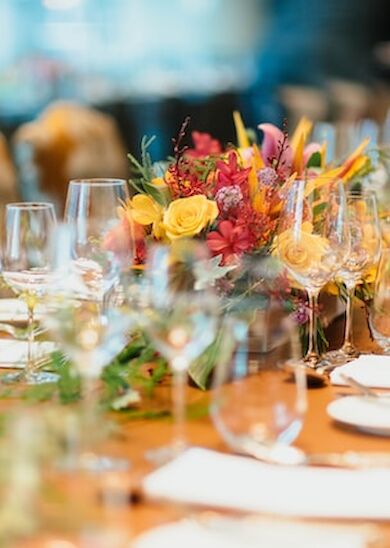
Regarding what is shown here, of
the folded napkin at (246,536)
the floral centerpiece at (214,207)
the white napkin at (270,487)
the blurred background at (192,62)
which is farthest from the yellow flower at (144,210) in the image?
the blurred background at (192,62)

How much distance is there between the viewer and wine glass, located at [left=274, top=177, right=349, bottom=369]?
1.87 m

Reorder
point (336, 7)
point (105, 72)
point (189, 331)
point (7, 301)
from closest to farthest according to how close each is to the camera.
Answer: point (189, 331)
point (7, 301)
point (105, 72)
point (336, 7)

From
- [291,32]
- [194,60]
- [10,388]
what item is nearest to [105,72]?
[194,60]

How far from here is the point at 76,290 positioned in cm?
177

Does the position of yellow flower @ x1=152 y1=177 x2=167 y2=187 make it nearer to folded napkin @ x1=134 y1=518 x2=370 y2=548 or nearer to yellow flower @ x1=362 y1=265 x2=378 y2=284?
yellow flower @ x1=362 y1=265 x2=378 y2=284

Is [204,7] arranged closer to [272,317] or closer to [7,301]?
[7,301]

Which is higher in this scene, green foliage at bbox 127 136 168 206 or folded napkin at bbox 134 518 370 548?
green foliage at bbox 127 136 168 206

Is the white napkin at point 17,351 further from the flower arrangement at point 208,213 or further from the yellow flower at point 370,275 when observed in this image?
the yellow flower at point 370,275

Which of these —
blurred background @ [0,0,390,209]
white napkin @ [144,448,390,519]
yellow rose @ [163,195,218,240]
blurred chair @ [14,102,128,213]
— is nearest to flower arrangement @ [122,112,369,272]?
yellow rose @ [163,195,218,240]

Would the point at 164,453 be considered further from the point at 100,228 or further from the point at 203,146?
the point at 203,146

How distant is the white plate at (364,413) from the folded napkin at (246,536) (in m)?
0.33

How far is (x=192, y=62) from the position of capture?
8453 mm

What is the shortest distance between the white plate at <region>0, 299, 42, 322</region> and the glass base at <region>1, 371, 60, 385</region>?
19 centimetres

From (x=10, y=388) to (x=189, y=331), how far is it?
37 cm
